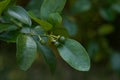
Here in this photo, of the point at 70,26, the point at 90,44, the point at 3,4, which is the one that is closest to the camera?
the point at 3,4

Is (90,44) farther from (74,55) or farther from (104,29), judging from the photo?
(74,55)

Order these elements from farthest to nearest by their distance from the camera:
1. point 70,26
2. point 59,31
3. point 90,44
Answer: point 90,44 → point 70,26 → point 59,31

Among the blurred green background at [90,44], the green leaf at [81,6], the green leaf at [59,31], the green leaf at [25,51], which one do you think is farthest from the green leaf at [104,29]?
the green leaf at [25,51]

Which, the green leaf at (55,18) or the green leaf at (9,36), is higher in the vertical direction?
the green leaf at (55,18)

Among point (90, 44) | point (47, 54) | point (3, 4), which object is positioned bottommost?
point (90, 44)

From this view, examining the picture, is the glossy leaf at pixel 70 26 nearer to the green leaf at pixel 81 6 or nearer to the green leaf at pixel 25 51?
the green leaf at pixel 81 6

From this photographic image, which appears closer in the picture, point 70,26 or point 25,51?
point 25,51

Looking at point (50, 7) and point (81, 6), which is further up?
point (50, 7)

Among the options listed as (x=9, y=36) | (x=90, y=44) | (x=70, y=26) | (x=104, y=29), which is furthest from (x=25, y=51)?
(x=104, y=29)
